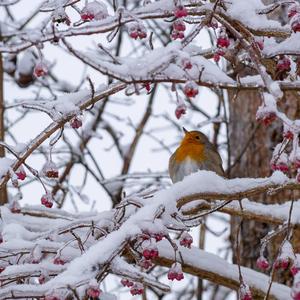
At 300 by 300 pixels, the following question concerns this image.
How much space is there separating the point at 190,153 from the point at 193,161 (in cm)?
7

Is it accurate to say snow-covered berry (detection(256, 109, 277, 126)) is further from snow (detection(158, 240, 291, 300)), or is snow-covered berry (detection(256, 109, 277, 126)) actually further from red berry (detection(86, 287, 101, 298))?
snow (detection(158, 240, 291, 300))

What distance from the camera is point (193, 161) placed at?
5016 mm

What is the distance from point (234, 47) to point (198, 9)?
17 centimetres

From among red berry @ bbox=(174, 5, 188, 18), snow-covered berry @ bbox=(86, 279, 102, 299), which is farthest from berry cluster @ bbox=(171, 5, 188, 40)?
snow-covered berry @ bbox=(86, 279, 102, 299)

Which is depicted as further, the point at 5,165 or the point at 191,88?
the point at 5,165

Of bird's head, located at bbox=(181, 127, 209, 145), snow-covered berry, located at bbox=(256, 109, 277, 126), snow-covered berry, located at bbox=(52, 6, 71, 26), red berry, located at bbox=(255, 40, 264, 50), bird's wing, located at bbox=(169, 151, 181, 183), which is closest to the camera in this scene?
snow-covered berry, located at bbox=(256, 109, 277, 126)

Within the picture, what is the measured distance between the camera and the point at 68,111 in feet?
8.23

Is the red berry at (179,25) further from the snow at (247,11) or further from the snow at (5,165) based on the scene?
the snow at (5,165)

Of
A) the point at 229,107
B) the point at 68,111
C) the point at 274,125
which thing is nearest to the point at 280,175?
the point at 68,111

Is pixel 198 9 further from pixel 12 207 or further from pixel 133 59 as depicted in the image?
pixel 12 207

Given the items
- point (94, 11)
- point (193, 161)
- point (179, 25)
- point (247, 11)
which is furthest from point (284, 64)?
point (193, 161)

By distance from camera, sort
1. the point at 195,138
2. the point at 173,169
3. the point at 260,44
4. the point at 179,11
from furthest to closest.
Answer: the point at 195,138 → the point at 173,169 → the point at 260,44 → the point at 179,11

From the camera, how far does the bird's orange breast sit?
5.03 metres

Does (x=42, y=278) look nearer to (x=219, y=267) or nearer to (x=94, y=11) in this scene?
(x=94, y=11)
